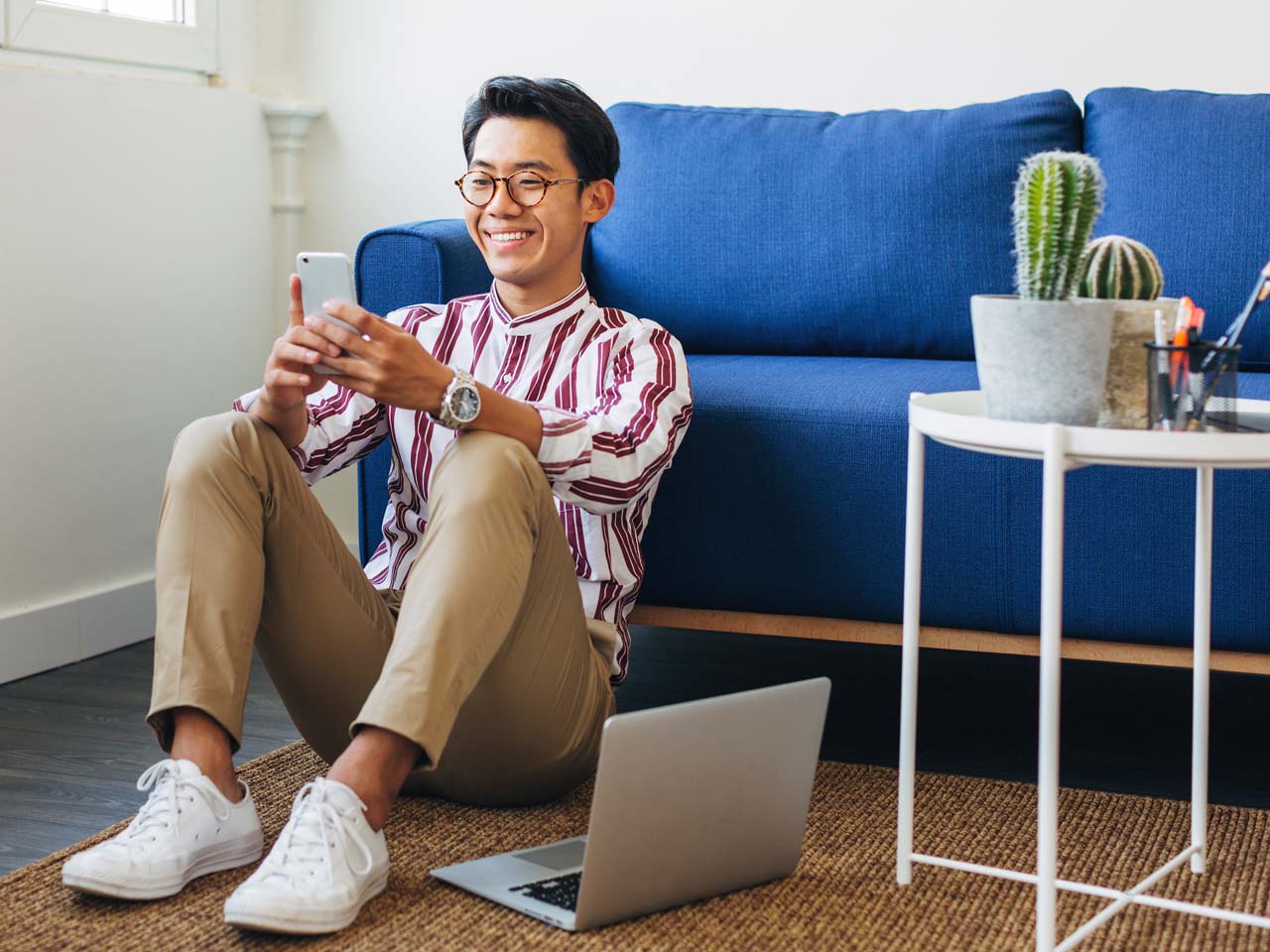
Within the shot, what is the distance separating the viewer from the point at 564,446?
1.48 metres

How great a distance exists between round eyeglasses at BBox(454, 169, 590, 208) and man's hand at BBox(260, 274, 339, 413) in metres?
0.25

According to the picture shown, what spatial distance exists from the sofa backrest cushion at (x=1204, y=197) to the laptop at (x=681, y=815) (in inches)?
40.2

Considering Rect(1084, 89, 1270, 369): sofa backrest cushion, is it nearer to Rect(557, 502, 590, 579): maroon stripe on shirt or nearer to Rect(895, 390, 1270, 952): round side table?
Rect(895, 390, 1270, 952): round side table

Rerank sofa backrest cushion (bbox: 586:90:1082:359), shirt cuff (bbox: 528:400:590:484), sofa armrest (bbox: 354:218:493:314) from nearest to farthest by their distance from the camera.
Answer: shirt cuff (bbox: 528:400:590:484) → sofa armrest (bbox: 354:218:493:314) → sofa backrest cushion (bbox: 586:90:1082:359)

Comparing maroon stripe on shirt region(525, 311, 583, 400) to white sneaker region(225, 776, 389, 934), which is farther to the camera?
maroon stripe on shirt region(525, 311, 583, 400)

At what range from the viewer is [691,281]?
7.42 feet

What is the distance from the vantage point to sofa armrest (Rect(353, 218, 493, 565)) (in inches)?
75.6

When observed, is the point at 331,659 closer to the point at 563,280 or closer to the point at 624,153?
the point at 563,280

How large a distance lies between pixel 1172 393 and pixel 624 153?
1.30 meters

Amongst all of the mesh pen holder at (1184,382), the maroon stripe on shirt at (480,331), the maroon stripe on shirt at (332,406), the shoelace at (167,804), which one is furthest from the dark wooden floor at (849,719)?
the mesh pen holder at (1184,382)

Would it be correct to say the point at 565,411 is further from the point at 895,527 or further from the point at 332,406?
the point at 895,527

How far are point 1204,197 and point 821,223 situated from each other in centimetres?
52

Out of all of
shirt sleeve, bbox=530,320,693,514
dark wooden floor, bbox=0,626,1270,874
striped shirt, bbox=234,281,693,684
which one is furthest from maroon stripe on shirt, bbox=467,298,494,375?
dark wooden floor, bbox=0,626,1270,874

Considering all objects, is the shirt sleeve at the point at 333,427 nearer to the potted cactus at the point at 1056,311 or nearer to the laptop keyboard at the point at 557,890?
the laptop keyboard at the point at 557,890
